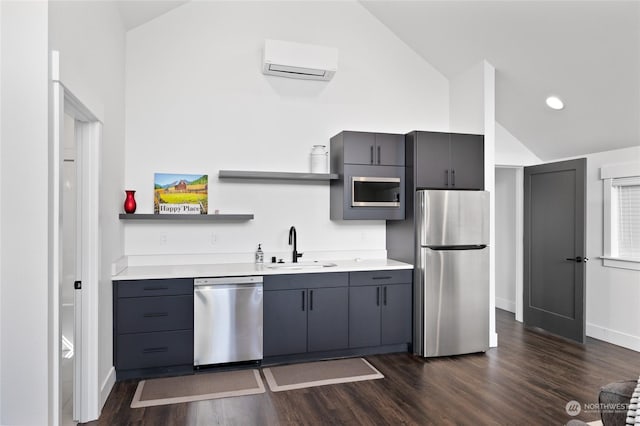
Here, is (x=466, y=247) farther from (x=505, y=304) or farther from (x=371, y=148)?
(x=505, y=304)

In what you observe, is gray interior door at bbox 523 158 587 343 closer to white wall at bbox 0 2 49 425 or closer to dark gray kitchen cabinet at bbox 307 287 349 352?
dark gray kitchen cabinet at bbox 307 287 349 352

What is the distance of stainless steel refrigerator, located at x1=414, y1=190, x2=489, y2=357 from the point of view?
3.98 meters

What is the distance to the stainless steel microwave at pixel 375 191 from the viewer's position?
417 centimetres

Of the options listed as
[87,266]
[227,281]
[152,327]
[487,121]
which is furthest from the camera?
[487,121]

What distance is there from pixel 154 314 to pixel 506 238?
4.57 metres

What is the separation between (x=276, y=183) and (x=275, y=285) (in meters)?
1.13

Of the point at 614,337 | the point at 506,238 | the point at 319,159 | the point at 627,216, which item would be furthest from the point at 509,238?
the point at 319,159

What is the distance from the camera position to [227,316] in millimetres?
3584

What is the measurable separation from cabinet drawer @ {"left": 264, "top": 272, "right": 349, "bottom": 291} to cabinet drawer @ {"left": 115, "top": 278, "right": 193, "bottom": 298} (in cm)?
68

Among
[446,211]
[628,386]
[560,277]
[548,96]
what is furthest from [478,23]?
[628,386]

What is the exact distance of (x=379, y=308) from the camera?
13.2 feet

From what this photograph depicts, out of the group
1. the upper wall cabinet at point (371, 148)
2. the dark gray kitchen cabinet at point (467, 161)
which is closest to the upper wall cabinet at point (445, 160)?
the dark gray kitchen cabinet at point (467, 161)

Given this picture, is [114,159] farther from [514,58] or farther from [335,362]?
[514,58]

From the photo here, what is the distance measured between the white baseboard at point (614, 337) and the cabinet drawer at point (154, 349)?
4.20 m
